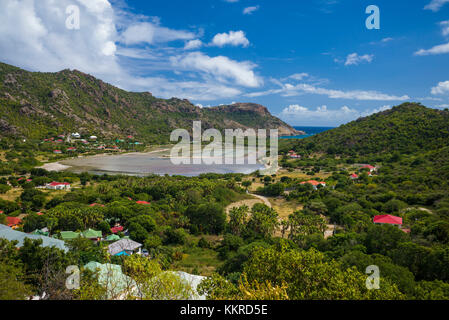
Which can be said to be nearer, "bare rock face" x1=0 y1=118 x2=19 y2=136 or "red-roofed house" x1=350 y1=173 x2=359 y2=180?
"red-roofed house" x1=350 y1=173 x2=359 y2=180

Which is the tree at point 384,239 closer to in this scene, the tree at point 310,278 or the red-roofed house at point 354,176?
the tree at point 310,278

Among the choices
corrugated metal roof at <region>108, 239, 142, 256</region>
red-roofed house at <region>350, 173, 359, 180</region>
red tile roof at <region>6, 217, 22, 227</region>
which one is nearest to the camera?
corrugated metal roof at <region>108, 239, 142, 256</region>

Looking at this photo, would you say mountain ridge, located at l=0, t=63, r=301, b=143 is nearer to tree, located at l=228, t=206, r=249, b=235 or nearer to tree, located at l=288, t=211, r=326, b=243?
tree, located at l=228, t=206, r=249, b=235

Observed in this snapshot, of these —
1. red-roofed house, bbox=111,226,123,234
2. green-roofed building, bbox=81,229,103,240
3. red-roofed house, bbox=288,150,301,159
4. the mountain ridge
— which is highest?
the mountain ridge

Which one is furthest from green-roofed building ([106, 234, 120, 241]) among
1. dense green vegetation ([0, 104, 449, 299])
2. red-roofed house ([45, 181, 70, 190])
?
red-roofed house ([45, 181, 70, 190])

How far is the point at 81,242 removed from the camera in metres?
18.2

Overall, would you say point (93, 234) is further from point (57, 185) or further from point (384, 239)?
point (57, 185)

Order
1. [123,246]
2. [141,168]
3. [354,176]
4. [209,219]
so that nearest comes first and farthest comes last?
[123,246], [209,219], [354,176], [141,168]

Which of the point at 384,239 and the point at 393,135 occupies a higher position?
the point at 393,135

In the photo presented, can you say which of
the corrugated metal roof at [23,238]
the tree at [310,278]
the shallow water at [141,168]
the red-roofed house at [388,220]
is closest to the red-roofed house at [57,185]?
the shallow water at [141,168]

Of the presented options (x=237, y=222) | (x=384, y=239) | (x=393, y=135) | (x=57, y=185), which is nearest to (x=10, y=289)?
(x=237, y=222)

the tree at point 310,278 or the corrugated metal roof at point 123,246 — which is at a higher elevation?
the tree at point 310,278

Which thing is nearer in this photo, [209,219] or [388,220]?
[388,220]
